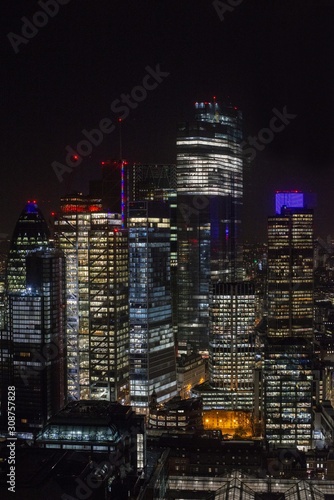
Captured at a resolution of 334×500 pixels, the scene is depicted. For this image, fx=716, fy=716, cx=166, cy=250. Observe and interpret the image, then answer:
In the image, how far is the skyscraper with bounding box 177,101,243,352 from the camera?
1983cm

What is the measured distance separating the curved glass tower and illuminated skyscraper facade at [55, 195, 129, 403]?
1.82 feet

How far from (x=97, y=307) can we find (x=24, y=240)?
2268mm

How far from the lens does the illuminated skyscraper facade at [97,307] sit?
14.9m

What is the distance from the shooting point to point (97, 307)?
1502cm

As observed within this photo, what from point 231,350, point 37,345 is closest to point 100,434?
point 37,345

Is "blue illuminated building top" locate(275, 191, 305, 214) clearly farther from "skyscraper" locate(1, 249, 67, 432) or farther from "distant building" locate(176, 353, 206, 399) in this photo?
"skyscraper" locate(1, 249, 67, 432)

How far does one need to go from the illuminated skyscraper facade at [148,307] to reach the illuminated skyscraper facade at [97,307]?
211 millimetres

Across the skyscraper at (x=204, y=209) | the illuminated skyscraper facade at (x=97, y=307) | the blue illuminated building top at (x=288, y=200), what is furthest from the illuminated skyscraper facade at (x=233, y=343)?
the blue illuminated building top at (x=288, y=200)

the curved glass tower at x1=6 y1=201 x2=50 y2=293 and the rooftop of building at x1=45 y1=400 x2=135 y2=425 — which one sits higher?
the curved glass tower at x1=6 y1=201 x2=50 y2=293

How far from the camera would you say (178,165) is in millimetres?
20594

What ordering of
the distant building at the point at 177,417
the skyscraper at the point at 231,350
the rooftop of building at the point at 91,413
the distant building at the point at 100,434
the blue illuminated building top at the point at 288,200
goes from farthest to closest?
the blue illuminated building top at the point at 288,200 → the skyscraper at the point at 231,350 → the distant building at the point at 177,417 → the rooftop of building at the point at 91,413 → the distant building at the point at 100,434

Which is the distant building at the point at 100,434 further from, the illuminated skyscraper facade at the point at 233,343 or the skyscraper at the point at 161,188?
the skyscraper at the point at 161,188

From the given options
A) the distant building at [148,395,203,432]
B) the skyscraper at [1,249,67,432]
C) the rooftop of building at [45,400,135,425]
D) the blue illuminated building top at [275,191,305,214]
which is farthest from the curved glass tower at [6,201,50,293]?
the blue illuminated building top at [275,191,305,214]

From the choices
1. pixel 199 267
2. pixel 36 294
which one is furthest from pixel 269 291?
pixel 36 294
